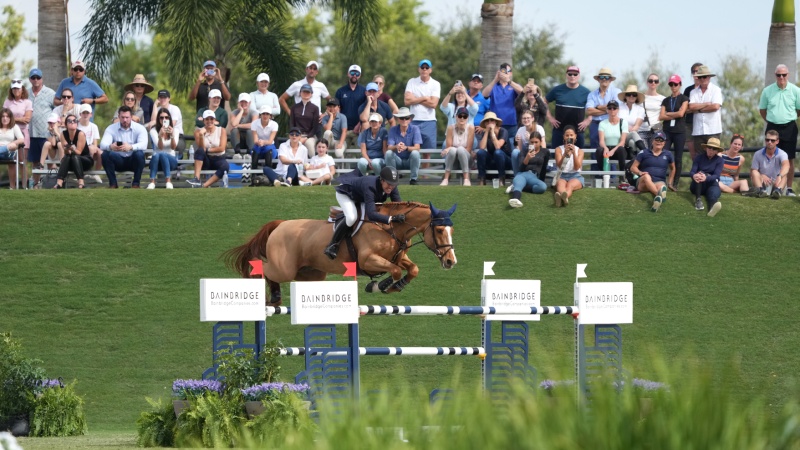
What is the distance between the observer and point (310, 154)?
18594mm

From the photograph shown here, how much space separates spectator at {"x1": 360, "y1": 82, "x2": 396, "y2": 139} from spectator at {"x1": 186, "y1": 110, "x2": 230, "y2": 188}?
1.81 meters

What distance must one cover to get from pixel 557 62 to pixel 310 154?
109ft

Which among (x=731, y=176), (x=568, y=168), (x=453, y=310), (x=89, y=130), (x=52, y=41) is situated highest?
(x=52, y=41)

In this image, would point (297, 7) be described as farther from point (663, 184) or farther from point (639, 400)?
point (639, 400)

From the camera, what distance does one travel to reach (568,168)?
1762cm

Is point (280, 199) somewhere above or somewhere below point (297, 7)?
below

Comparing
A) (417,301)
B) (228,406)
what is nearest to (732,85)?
(417,301)

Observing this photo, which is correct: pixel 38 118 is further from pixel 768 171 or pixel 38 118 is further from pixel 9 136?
pixel 768 171

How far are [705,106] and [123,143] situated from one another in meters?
8.60

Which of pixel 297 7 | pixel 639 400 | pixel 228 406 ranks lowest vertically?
pixel 228 406

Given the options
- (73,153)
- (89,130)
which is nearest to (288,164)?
(89,130)

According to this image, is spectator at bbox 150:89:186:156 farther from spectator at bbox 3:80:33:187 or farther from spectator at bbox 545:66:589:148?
spectator at bbox 545:66:589:148

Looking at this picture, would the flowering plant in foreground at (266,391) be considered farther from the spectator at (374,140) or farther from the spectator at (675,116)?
the spectator at (675,116)

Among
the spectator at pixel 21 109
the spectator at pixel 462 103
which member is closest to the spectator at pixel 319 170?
the spectator at pixel 462 103
